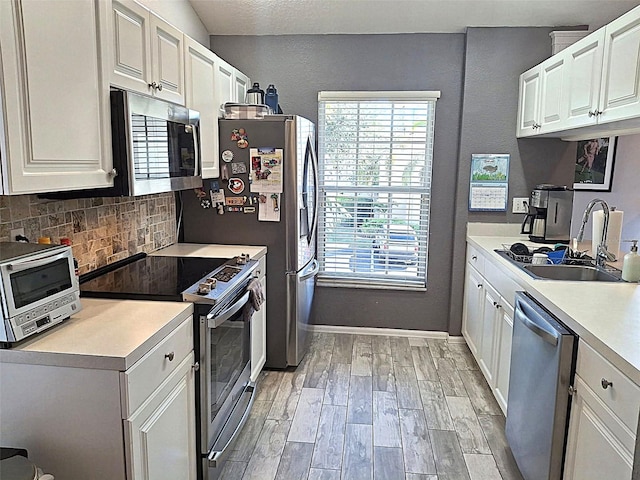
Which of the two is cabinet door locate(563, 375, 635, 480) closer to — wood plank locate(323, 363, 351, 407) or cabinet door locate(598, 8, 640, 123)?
cabinet door locate(598, 8, 640, 123)

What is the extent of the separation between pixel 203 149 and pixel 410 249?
193cm

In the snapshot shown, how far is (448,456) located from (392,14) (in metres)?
2.92

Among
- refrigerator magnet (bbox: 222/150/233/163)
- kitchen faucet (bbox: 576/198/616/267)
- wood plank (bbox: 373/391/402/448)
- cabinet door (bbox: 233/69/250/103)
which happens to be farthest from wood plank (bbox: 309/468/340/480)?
cabinet door (bbox: 233/69/250/103)

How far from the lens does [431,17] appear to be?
3479mm

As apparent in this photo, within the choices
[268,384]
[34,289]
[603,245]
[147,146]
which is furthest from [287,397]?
[603,245]

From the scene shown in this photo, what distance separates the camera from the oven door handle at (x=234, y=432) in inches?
81.1

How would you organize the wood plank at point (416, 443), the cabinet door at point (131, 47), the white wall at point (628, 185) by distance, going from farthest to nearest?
the white wall at point (628, 185)
the wood plank at point (416, 443)
the cabinet door at point (131, 47)

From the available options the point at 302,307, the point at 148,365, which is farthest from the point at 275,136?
the point at 148,365

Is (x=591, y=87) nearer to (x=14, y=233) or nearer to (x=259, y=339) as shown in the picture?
(x=259, y=339)

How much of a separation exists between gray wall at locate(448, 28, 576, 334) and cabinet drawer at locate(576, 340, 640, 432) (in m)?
2.15

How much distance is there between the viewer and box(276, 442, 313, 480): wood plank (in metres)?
2.25

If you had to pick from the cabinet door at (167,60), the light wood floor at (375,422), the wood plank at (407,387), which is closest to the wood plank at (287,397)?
the light wood floor at (375,422)

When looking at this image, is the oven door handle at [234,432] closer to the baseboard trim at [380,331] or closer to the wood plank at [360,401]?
the wood plank at [360,401]

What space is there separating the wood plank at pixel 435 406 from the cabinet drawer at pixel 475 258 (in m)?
0.84
